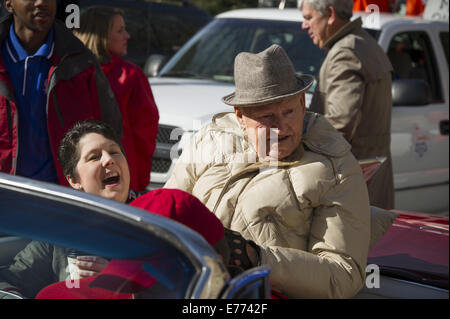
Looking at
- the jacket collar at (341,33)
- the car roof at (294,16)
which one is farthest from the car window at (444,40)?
the jacket collar at (341,33)

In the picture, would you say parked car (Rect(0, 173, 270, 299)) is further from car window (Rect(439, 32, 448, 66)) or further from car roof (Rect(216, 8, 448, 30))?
car window (Rect(439, 32, 448, 66))

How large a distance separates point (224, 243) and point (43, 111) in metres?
1.88

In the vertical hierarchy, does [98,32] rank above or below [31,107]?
above

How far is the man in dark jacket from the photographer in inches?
150

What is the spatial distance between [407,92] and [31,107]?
3.08m

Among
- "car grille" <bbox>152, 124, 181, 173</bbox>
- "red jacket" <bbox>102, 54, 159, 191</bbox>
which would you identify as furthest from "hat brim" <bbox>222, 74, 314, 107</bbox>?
"car grille" <bbox>152, 124, 181, 173</bbox>

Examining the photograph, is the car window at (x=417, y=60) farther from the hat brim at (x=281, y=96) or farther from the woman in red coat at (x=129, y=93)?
the hat brim at (x=281, y=96)

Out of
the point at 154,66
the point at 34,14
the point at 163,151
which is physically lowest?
A: the point at 163,151

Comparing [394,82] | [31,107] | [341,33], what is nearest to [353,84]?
[341,33]

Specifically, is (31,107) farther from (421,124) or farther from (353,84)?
(421,124)

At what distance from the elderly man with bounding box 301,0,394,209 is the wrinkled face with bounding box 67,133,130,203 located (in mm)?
2135

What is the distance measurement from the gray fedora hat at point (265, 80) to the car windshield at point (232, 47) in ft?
9.18

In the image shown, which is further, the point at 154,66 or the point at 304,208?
the point at 154,66

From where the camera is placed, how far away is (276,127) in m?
3.06
